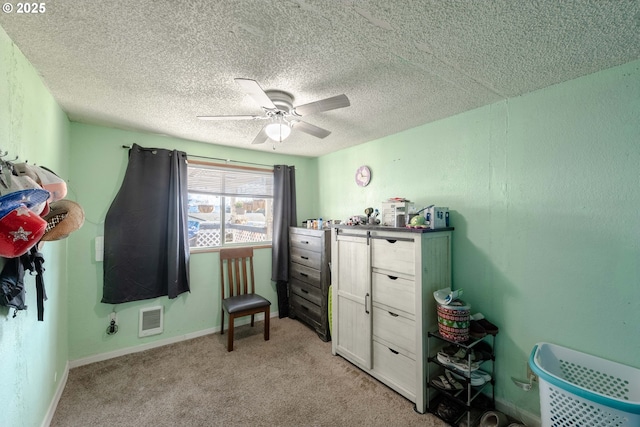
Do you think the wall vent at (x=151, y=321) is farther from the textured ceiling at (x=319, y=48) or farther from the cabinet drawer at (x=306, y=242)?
the textured ceiling at (x=319, y=48)

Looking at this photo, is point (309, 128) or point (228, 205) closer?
point (309, 128)

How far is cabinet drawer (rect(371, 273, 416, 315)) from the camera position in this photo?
1978mm

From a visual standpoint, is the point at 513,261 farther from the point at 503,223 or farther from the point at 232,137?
the point at 232,137

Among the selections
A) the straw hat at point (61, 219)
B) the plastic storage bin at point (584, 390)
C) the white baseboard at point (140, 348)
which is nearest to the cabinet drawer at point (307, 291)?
the white baseboard at point (140, 348)

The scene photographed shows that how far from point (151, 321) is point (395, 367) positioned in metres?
2.56

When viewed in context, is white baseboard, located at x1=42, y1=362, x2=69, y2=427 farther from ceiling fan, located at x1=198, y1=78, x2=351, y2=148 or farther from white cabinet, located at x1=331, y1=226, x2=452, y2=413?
ceiling fan, located at x1=198, y1=78, x2=351, y2=148

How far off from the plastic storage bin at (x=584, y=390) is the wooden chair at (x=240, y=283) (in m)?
2.35

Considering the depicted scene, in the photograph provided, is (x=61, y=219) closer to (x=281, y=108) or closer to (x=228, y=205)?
(x=281, y=108)

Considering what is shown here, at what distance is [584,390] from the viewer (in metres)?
1.25

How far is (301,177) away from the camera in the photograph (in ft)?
12.9

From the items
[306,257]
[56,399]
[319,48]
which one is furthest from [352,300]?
[56,399]

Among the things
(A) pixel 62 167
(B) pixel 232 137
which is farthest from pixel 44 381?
(B) pixel 232 137

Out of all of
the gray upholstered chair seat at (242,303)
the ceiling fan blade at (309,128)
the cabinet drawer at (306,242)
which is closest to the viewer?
the ceiling fan blade at (309,128)

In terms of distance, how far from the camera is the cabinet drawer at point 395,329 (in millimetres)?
1979
